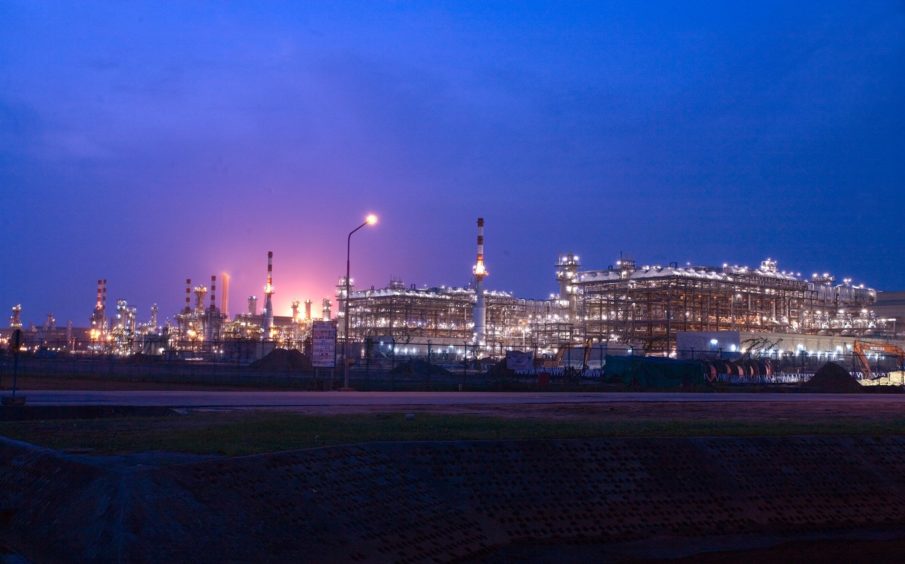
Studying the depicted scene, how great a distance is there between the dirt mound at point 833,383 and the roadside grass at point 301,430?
31954 millimetres

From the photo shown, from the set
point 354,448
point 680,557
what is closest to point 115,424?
point 354,448

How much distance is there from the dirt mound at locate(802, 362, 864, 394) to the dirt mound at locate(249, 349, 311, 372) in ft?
114

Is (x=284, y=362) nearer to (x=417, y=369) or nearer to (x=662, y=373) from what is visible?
(x=417, y=369)

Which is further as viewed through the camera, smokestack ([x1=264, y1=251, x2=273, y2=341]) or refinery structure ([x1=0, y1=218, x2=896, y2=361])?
smokestack ([x1=264, y1=251, x2=273, y2=341])

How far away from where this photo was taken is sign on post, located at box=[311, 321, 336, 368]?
3747 centimetres

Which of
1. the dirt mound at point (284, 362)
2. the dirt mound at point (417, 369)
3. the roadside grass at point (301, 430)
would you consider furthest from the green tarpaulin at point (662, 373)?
the roadside grass at point (301, 430)

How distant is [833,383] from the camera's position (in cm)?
5109

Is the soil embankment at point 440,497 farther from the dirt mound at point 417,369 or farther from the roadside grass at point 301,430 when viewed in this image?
the dirt mound at point 417,369

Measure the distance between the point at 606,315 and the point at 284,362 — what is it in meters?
52.2

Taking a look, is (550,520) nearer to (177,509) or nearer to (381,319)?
(177,509)

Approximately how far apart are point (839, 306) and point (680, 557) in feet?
394

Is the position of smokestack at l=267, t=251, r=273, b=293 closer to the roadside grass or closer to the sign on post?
the sign on post

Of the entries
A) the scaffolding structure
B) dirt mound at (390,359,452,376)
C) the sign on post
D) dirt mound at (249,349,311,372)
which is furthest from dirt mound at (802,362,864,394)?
the scaffolding structure

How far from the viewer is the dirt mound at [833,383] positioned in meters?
50.3
